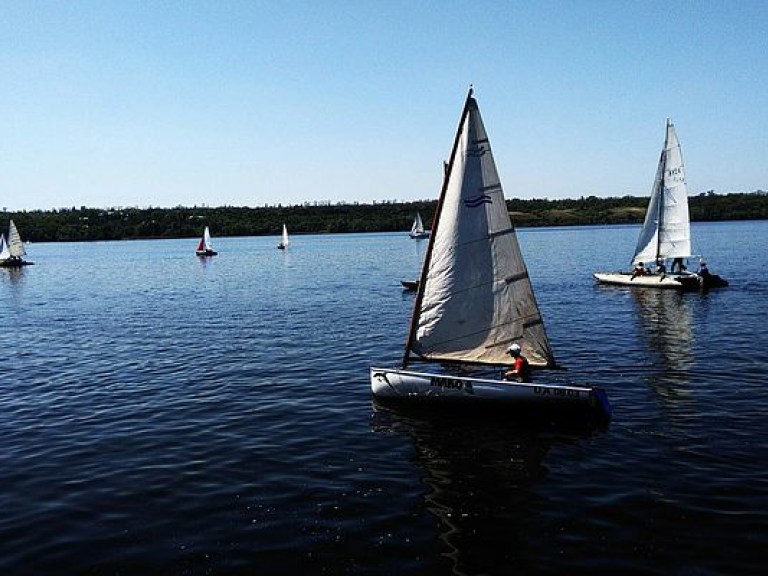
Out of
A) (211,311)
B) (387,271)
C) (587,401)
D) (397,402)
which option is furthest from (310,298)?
(587,401)

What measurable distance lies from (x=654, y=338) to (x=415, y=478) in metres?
29.8

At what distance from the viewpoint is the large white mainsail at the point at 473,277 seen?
90.0ft

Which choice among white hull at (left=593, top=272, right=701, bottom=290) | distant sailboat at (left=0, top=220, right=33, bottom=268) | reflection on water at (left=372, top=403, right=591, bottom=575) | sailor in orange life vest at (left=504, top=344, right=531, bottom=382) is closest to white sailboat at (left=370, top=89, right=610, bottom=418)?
sailor in orange life vest at (left=504, top=344, right=531, bottom=382)

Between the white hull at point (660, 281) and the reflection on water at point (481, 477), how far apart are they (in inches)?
1966

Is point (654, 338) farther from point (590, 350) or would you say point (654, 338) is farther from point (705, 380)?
point (705, 380)

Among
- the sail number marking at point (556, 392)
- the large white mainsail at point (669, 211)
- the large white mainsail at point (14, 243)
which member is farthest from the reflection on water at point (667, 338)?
the large white mainsail at point (14, 243)

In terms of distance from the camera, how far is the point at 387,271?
363 ft

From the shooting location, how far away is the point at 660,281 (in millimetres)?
70125

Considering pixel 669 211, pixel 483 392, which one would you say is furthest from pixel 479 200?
pixel 669 211

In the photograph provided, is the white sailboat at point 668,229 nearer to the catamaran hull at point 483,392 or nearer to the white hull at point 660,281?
the white hull at point 660,281

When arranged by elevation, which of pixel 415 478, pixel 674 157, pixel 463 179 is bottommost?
pixel 415 478

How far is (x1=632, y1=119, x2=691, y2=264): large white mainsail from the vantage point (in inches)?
2736

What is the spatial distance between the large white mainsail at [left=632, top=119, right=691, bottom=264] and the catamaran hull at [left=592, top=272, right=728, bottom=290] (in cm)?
321

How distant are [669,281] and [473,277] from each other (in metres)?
49.2
